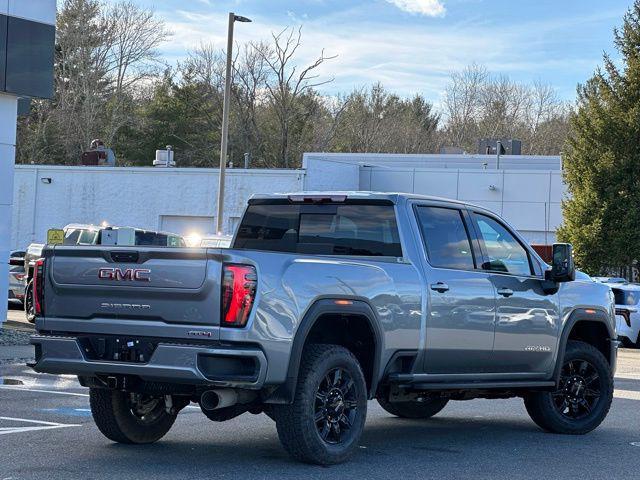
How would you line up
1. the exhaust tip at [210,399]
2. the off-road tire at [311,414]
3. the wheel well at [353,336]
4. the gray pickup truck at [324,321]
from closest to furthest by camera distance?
the gray pickup truck at [324,321], the exhaust tip at [210,399], the off-road tire at [311,414], the wheel well at [353,336]

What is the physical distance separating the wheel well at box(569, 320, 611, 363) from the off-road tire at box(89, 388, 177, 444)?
4.44 m

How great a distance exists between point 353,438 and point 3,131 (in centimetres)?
1299

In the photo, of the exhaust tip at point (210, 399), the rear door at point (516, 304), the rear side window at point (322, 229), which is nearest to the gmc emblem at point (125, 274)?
the exhaust tip at point (210, 399)

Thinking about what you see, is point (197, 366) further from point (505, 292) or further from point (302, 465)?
point (505, 292)

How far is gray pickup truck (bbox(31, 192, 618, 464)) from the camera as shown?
7590mm

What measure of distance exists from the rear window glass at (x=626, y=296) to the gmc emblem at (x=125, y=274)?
18.6 meters

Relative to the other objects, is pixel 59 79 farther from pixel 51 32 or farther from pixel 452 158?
pixel 51 32

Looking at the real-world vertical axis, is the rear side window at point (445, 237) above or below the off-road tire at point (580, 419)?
above

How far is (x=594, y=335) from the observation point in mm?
11258

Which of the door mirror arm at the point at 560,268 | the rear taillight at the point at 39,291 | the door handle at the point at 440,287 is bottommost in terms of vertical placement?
the rear taillight at the point at 39,291

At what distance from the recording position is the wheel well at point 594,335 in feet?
36.5

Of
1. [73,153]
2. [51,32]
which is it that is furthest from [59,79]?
[51,32]

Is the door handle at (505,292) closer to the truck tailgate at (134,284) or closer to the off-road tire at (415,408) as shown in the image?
the off-road tire at (415,408)

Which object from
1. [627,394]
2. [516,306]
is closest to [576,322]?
[516,306]
